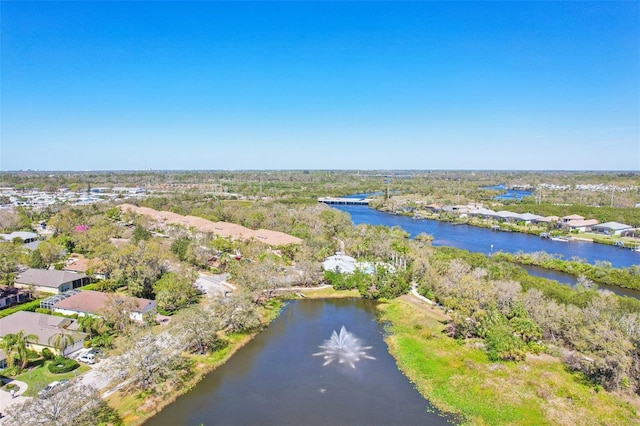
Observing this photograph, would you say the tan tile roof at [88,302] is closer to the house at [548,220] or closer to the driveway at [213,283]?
the driveway at [213,283]

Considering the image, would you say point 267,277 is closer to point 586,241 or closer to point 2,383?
point 2,383

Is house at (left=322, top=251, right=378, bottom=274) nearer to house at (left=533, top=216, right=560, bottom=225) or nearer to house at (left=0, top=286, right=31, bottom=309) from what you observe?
house at (left=0, top=286, right=31, bottom=309)

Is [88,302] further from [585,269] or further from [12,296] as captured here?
[585,269]

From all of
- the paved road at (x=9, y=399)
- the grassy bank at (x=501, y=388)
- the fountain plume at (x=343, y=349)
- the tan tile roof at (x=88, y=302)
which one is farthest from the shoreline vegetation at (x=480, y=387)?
the tan tile roof at (x=88, y=302)

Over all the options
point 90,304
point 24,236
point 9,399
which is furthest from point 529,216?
point 24,236

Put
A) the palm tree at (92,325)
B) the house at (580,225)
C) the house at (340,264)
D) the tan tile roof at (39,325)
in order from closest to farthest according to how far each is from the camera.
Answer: the tan tile roof at (39,325) < the palm tree at (92,325) < the house at (340,264) < the house at (580,225)

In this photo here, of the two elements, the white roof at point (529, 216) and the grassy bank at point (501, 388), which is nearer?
the grassy bank at point (501, 388)

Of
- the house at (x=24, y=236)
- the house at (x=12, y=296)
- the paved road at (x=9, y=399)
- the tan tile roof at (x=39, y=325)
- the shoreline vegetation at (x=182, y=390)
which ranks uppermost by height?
the house at (x=24, y=236)

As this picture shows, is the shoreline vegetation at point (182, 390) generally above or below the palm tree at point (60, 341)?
below

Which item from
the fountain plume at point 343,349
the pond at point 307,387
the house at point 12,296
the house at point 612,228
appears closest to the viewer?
the pond at point 307,387
